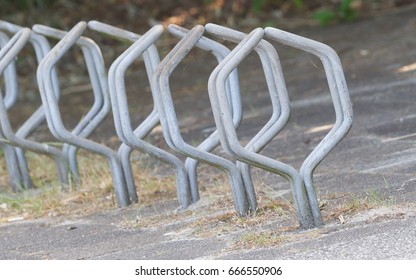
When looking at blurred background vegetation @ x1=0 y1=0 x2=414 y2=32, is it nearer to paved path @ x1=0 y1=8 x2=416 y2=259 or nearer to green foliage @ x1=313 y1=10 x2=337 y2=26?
green foliage @ x1=313 y1=10 x2=337 y2=26

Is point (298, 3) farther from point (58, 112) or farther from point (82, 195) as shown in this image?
point (58, 112)

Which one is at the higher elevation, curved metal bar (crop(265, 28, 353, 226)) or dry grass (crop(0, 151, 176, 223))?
curved metal bar (crop(265, 28, 353, 226))

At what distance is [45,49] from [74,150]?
0.79m

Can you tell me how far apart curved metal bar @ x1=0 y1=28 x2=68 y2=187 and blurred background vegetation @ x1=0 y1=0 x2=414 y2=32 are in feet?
23.8

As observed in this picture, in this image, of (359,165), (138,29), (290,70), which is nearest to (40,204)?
(359,165)

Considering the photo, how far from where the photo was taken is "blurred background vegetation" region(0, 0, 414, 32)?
49.3 ft

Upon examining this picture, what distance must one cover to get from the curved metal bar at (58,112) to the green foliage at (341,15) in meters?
7.80

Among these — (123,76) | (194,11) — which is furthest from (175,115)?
(194,11)

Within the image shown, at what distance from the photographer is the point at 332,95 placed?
5746mm

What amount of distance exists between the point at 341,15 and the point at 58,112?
8.16m

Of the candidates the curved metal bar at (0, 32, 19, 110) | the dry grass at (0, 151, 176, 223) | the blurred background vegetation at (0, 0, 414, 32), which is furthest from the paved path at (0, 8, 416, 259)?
the blurred background vegetation at (0, 0, 414, 32)

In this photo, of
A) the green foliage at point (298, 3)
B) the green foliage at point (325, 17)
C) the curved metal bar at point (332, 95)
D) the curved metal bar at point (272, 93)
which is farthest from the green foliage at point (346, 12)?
the curved metal bar at point (332, 95)


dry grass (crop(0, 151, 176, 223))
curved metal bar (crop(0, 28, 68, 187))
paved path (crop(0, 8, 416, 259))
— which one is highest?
curved metal bar (crop(0, 28, 68, 187))

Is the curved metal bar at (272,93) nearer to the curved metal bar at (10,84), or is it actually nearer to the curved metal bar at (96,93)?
the curved metal bar at (96,93)
